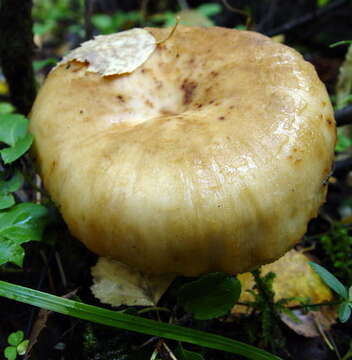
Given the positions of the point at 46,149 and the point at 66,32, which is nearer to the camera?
the point at 46,149

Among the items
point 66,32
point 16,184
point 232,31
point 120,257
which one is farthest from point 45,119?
point 66,32

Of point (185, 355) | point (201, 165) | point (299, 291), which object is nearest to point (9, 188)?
point (201, 165)

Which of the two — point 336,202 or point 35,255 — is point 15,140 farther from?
point 336,202

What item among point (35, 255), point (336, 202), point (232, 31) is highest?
point (232, 31)

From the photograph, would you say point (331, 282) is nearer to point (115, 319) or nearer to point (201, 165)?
point (201, 165)

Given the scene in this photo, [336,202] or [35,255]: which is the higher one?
[35,255]
